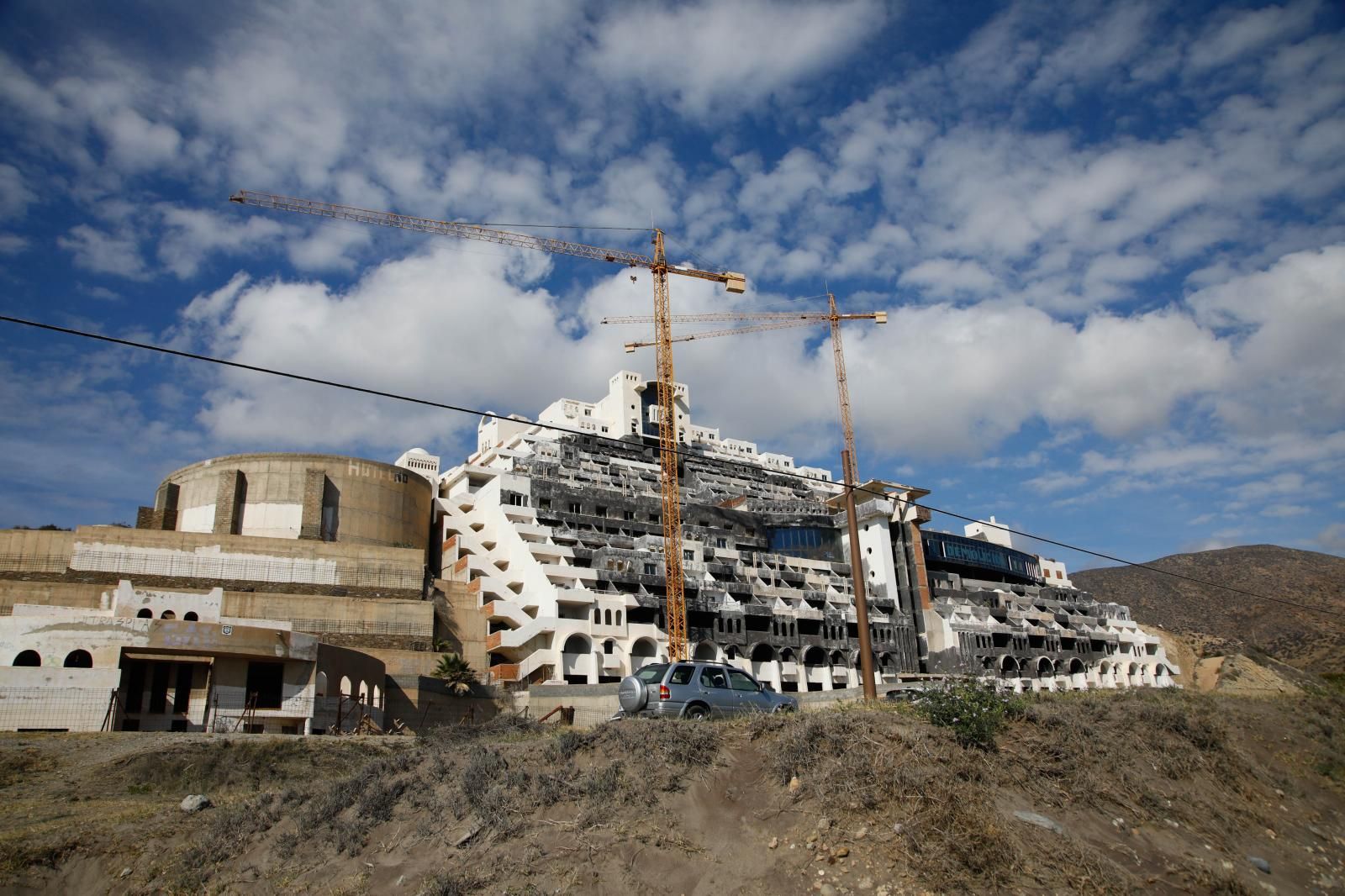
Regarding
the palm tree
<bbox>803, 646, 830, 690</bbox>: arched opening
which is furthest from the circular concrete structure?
<bbox>803, 646, 830, 690</bbox>: arched opening

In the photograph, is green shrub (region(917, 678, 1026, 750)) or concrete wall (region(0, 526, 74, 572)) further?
concrete wall (region(0, 526, 74, 572))

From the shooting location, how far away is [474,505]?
79.2 m

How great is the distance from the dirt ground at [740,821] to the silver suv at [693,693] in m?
2.30

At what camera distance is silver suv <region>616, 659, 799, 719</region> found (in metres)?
21.4

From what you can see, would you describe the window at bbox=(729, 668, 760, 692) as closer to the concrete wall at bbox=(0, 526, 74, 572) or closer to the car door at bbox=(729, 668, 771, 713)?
the car door at bbox=(729, 668, 771, 713)

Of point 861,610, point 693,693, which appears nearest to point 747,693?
point 693,693

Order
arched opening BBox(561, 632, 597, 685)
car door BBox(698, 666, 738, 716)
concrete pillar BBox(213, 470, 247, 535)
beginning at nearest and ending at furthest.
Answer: car door BBox(698, 666, 738, 716) → arched opening BBox(561, 632, 597, 685) → concrete pillar BBox(213, 470, 247, 535)

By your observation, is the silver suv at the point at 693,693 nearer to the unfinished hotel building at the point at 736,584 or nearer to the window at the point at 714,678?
the window at the point at 714,678

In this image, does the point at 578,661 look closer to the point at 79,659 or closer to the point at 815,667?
the point at 815,667

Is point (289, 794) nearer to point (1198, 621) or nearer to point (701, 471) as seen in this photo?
point (701, 471)

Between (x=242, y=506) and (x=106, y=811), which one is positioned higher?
(x=242, y=506)

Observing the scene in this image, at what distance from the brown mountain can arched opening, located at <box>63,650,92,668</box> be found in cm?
8876

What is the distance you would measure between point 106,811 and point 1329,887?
2456 cm

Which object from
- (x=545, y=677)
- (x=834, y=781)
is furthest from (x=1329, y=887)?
(x=545, y=677)
